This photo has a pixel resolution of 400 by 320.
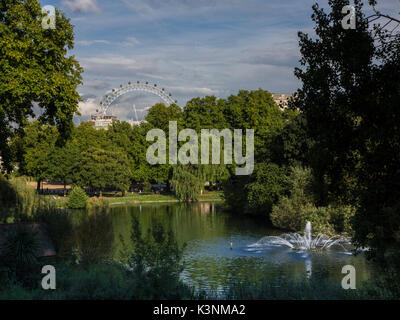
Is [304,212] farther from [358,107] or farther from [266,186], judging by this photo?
[358,107]

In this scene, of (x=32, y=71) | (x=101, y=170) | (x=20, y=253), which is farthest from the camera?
(x=101, y=170)

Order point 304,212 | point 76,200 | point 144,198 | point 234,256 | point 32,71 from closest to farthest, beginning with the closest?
point 32,71 → point 234,256 → point 304,212 → point 76,200 → point 144,198

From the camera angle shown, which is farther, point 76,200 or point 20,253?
point 76,200

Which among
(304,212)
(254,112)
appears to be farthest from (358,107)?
(254,112)

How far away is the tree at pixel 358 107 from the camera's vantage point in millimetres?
11344

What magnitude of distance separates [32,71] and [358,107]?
13.2 meters

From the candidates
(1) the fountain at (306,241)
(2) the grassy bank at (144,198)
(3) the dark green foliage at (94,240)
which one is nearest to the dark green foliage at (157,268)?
(3) the dark green foliage at (94,240)

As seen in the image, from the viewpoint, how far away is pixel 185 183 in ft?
211

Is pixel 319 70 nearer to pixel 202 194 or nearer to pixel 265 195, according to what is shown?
pixel 265 195

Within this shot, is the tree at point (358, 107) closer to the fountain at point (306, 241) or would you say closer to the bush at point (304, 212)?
the fountain at point (306, 241)

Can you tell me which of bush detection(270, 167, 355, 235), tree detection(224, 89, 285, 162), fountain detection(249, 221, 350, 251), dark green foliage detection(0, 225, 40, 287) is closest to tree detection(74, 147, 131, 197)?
tree detection(224, 89, 285, 162)

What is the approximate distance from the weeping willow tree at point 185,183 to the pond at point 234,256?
60.0ft
